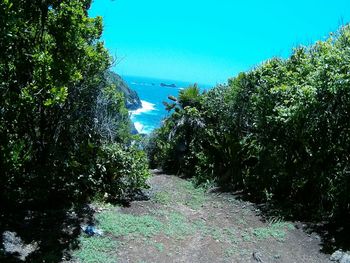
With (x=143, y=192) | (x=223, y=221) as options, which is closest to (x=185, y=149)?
(x=143, y=192)

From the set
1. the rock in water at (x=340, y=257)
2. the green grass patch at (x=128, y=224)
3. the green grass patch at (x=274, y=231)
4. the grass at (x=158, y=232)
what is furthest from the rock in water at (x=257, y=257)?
the green grass patch at (x=128, y=224)

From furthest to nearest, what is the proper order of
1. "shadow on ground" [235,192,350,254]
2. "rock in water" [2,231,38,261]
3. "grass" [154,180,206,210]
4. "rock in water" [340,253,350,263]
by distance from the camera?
"grass" [154,180,206,210] → "shadow on ground" [235,192,350,254] → "rock in water" [340,253,350,263] → "rock in water" [2,231,38,261]

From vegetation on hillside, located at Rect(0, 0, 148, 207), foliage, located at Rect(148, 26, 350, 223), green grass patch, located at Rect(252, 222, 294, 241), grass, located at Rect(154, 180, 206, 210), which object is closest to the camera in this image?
vegetation on hillside, located at Rect(0, 0, 148, 207)

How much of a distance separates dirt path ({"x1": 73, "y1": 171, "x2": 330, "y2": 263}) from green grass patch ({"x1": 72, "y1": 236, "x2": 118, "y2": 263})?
4cm

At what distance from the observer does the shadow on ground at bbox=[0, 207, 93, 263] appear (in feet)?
16.8

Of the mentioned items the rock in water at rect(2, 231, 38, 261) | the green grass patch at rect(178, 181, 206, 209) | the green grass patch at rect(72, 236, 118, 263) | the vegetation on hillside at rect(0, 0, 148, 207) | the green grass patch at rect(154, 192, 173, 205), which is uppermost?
the vegetation on hillside at rect(0, 0, 148, 207)

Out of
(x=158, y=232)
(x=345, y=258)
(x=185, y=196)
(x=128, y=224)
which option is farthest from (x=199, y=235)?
(x=185, y=196)

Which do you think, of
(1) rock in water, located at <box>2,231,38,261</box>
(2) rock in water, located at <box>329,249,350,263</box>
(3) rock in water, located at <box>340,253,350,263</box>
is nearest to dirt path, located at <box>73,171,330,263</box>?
(2) rock in water, located at <box>329,249,350,263</box>

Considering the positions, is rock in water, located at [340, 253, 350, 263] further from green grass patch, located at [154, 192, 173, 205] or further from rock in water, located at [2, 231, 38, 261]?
rock in water, located at [2, 231, 38, 261]

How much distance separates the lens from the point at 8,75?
555 centimetres

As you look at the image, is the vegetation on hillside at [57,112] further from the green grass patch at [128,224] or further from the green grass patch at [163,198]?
the green grass patch at [128,224]

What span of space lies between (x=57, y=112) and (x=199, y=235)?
12.0 ft

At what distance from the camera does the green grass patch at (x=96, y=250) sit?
16.9 feet

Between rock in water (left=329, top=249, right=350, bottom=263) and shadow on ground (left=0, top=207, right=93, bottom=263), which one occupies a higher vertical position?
rock in water (left=329, top=249, right=350, bottom=263)
